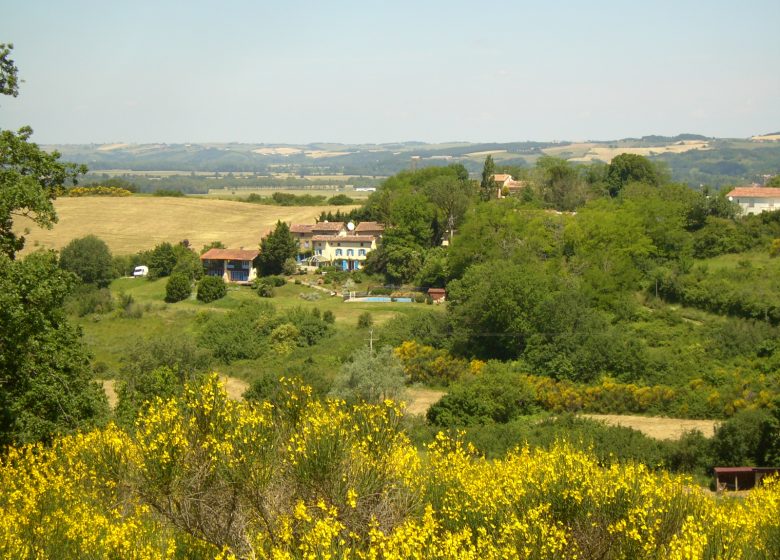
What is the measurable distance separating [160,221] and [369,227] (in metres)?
22.3

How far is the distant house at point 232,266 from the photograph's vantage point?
56000mm

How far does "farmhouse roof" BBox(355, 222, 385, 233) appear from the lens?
2490 inches

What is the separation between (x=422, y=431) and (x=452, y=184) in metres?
36.6

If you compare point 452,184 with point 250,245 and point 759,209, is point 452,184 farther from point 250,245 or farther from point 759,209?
point 759,209

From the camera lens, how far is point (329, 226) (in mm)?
64312

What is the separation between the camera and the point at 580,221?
48.6 metres

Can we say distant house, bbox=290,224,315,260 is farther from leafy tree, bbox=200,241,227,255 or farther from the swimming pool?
the swimming pool

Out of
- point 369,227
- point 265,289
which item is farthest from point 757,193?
point 265,289

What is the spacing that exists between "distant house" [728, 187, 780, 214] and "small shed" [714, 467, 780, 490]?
4408 cm

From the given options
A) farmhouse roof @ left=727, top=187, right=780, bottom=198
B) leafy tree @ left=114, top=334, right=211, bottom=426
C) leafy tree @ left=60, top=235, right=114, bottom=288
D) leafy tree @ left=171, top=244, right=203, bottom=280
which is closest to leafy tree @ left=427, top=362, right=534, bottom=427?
leafy tree @ left=114, top=334, right=211, bottom=426

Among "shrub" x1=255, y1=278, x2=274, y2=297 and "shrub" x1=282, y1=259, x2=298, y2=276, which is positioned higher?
"shrub" x1=282, y1=259, x2=298, y2=276

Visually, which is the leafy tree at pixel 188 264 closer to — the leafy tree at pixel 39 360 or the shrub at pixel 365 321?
the shrub at pixel 365 321

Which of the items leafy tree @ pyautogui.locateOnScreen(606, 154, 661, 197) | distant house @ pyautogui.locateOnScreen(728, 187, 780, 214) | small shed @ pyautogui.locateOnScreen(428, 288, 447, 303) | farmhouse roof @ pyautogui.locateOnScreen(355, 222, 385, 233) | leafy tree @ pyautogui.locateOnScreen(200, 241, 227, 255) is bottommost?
small shed @ pyautogui.locateOnScreen(428, 288, 447, 303)

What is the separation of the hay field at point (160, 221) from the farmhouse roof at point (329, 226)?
4952 mm
